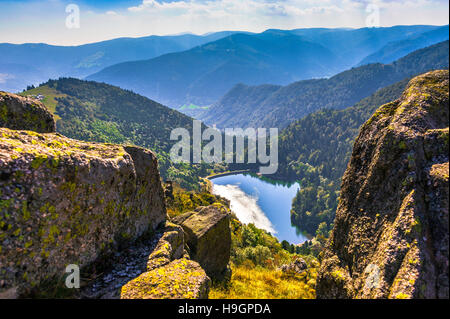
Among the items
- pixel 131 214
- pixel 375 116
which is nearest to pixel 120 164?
pixel 131 214

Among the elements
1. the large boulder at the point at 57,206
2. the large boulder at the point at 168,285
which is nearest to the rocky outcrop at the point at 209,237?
the large boulder at the point at 57,206

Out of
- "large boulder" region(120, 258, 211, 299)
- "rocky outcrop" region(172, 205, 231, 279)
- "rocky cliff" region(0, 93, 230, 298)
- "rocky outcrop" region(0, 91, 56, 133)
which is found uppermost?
"rocky outcrop" region(0, 91, 56, 133)

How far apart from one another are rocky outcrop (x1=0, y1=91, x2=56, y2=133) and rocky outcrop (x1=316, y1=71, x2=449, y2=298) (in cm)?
1082

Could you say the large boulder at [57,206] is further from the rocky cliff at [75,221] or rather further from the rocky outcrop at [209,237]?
the rocky outcrop at [209,237]

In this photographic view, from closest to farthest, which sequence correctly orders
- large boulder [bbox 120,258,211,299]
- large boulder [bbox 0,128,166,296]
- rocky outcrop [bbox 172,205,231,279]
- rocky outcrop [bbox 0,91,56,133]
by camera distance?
1. large boulder [bbox 0,128,166,296]
2. large boulder [bbox 120,258,211,299]
3. rocky outcrop [bbox 0,91,56,133]
4. rocky outcrop [bbox 172,205,231,279]

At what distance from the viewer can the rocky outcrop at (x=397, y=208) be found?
5.85 m

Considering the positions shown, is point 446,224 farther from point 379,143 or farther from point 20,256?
point 20,256

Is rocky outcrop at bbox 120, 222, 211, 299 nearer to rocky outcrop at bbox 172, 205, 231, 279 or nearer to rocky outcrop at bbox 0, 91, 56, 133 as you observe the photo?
rocky outcrop at bbox 172, 205, 231, 279

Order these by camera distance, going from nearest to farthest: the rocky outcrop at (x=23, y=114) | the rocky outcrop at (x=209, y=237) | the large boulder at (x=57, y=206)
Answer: the large boulder at (x=57, y=206) → the rocky outcrop at (x=23, y=114) → the rocky outcrop at (x=209, y=237)

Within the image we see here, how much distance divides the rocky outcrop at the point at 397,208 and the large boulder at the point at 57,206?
270 inches

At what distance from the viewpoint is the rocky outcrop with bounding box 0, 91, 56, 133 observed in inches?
349

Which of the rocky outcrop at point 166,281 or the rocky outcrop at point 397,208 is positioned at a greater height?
the rocky outcrop at point 397,208

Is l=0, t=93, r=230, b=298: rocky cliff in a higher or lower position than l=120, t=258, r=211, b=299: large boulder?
higher

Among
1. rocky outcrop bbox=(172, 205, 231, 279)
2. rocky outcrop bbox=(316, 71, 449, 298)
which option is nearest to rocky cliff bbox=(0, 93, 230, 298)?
rocky outcrop bbox=(172, 205, 231, 279)
